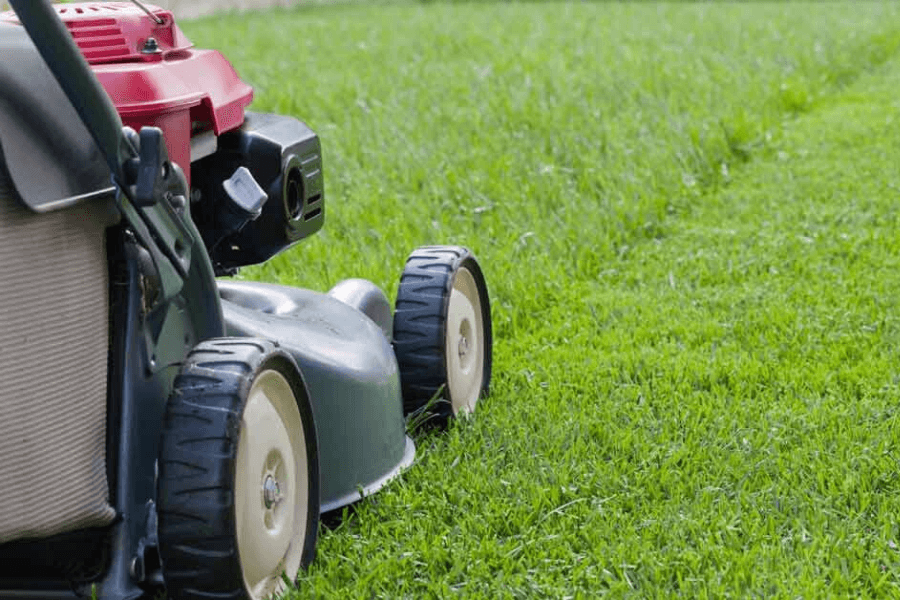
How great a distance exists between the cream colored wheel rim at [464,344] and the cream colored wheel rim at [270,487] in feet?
2.19

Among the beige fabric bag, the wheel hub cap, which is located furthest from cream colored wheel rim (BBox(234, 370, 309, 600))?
the beige fabric bag

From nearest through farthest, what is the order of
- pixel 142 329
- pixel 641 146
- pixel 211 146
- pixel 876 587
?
pixel 142 329
pixel 876 587
pixel 211 146
pixel 641 146

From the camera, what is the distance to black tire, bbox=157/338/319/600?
6.07ft

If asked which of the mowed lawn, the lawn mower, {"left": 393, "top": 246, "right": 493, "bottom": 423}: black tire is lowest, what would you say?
the mowed lawn

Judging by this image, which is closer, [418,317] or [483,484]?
[483,484]

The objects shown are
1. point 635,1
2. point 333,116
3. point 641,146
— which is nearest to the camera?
point 641,146

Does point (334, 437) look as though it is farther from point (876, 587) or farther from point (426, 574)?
point (876, 587)

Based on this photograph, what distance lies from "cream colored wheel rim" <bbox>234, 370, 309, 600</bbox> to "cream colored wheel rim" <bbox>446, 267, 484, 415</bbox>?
2.19ft

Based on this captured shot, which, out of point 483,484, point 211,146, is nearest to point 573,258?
point 483,484

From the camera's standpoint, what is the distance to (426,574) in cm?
220

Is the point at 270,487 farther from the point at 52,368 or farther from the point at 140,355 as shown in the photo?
the point at 52,368

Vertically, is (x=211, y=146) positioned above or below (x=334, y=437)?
above

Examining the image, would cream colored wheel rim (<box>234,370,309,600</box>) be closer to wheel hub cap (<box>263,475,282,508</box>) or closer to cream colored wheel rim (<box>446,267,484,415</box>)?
wheel hub cap (<box>263,475,282,508</box>)

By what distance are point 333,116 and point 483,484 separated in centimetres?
362
